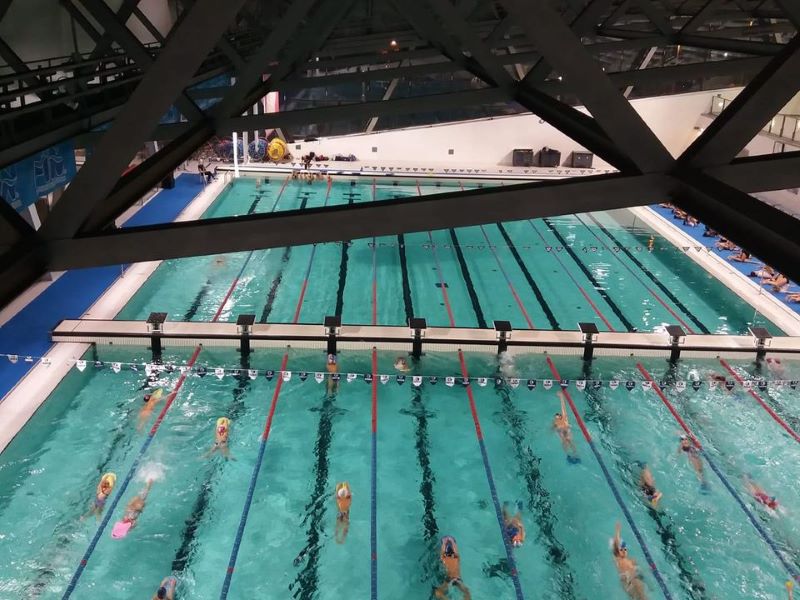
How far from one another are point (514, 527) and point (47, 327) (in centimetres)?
635

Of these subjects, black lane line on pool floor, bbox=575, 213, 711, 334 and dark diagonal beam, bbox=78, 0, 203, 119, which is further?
black lane line on pool floor, bbox=575, 213, 711, 334

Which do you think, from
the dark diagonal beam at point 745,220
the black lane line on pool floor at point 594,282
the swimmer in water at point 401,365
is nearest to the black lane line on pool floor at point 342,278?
the swimmer in water at point 401,365

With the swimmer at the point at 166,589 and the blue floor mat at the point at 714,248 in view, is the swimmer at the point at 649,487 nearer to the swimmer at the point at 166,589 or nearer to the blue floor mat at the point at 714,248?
the swimmer at the point at 166,589

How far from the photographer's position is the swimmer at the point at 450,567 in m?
5.33

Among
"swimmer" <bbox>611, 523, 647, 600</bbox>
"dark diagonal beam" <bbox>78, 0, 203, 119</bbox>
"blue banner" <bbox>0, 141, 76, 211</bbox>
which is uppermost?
"dark diagonal beam" <bbox>78, 0, 203, 119</bbox>

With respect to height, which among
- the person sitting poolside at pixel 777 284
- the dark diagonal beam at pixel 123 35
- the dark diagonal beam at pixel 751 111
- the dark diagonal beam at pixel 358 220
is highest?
the dark diagonal beam at pixel 123 35

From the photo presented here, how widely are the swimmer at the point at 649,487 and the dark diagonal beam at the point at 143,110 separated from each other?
19.1 ft

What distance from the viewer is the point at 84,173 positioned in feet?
5.92

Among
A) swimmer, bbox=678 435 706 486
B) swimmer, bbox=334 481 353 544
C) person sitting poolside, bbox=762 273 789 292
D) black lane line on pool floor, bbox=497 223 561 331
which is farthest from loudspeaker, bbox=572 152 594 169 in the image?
swimmer, bbox=334 481 353 544

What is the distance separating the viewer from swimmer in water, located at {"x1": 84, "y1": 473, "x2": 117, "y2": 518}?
5.92 meters

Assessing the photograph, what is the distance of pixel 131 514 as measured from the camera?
19.4 ft

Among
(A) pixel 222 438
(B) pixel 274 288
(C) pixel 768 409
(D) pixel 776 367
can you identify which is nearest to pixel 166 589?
(A) pixel 222 438

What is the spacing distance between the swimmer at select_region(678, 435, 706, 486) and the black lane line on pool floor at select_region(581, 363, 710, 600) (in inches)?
22.9

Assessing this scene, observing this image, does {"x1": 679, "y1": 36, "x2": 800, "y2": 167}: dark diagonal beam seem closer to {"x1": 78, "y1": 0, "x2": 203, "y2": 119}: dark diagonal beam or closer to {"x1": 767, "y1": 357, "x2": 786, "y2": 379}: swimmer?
{"x1": 78, "y1": 0, "x2": 203, "y2": 119}: dark diagonal beam
